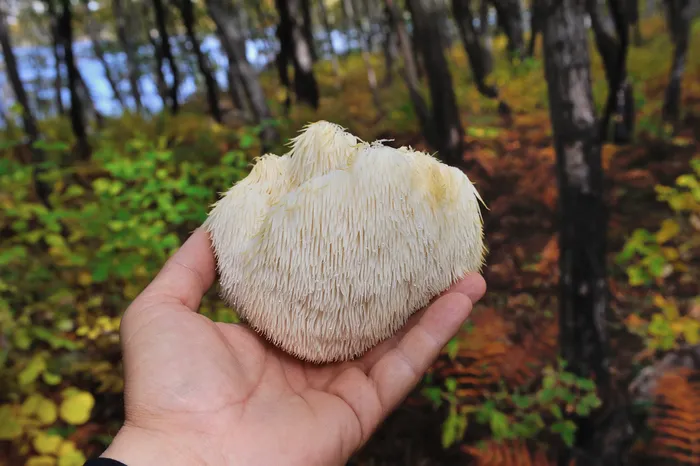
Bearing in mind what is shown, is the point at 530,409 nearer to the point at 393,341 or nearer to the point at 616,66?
the point at 393,341

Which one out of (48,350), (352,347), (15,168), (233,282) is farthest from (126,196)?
(352,347)

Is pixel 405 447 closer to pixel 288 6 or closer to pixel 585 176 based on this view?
pixel 585 176

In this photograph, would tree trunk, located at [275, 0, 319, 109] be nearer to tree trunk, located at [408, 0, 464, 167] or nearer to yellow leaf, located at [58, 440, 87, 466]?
tree trunk, located at [408, 0, 464, 167]

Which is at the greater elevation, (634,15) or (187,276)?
(634,15)

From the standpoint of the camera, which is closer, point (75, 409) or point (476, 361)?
point (75, 409)

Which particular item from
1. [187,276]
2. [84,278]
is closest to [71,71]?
[84,278]

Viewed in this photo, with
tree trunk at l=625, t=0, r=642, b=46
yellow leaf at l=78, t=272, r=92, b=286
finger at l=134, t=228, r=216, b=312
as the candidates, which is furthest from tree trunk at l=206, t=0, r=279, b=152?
tree trunk at l=625, t=0, r=642, b=46

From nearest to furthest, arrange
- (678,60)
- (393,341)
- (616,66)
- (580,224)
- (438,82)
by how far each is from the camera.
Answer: (393,341)
(580,224)
(616,66)
(438,82)
(678,60)
